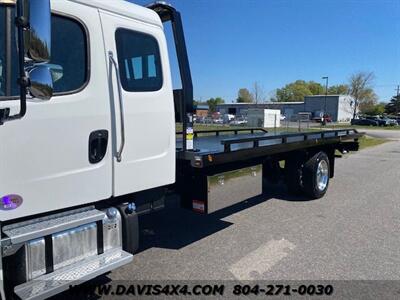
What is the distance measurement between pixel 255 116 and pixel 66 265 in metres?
10.4

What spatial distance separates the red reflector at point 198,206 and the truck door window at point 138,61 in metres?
1.44

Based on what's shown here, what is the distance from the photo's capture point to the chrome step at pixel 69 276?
8.49ft

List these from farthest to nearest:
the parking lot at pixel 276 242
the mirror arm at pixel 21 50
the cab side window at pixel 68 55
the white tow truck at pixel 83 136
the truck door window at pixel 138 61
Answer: the parking lot at pixel 276 242, the truck door window at pixel 138 61, the cab side window at pixel 68 55, the white tow truck at pixel 83 136, the mirror arm at pixel 21 50

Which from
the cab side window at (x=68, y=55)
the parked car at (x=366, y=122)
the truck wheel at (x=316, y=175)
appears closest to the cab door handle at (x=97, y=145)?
the cab side window at (x=68, y=55)

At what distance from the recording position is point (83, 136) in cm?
303

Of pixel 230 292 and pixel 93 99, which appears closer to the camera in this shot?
pixel 93 99

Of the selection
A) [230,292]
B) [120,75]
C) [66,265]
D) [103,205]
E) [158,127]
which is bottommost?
[230,292]

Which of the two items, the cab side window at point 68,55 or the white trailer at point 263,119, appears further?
the white trailer at point 263,119

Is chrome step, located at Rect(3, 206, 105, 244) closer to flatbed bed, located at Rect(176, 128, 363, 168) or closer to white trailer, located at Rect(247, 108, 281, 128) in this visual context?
flatbed bed, located at Rect(176, 128, 363, 168)

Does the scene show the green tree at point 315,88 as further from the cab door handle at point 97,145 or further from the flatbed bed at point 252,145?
the cab door handle at point 97,145

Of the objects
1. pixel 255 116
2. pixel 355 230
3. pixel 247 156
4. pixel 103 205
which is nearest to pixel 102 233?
pixel 103 205

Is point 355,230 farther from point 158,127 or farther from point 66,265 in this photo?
point 66,265

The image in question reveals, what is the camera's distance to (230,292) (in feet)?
11.9

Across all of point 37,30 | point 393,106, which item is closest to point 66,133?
point 37,30
